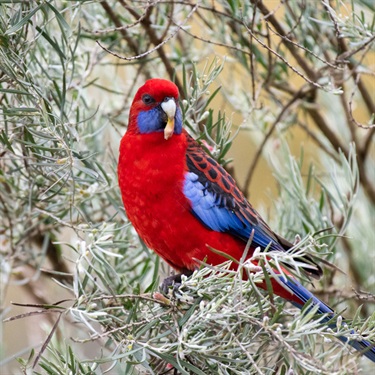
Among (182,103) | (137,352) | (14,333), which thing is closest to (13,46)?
(182,103)

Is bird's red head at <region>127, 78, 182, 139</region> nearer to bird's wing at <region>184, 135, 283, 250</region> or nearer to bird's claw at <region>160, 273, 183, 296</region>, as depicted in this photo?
bird's wing at <region>184, 135, 283, 250</region>

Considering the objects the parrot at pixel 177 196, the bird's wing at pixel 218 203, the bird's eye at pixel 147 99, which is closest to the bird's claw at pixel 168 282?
the parrot at pixel 177 196

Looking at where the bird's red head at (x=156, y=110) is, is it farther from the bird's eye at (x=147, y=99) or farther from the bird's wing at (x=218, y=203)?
the bird's wing at (x=218, y=203)

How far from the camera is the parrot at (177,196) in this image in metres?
2.11

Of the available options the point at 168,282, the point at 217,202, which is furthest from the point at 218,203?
the point at 168,282

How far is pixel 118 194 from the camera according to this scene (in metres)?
2.33

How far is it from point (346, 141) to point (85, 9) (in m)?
1.03

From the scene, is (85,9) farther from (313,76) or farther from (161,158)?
(313,76)

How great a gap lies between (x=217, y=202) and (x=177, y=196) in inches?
5.3

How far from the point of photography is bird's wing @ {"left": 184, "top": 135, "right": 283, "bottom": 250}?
2.14 metres

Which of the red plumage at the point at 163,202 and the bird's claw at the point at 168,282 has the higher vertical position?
the red plumage at the point at 163,202

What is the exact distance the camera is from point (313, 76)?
8.00 ft

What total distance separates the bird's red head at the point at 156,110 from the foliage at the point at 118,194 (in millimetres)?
52

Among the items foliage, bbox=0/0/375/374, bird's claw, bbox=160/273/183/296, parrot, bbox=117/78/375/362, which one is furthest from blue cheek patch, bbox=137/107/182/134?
bird's claw, bbox=160/273/183/296
